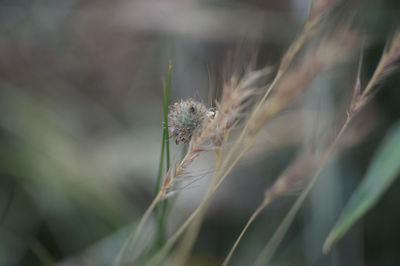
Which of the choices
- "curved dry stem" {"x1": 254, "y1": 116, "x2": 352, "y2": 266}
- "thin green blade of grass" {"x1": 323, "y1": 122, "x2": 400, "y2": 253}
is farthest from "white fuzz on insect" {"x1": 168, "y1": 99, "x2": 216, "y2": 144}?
"thin green blade of grass" {"x1": 323, "y1": 122, "x2": 400, "y2": 253}

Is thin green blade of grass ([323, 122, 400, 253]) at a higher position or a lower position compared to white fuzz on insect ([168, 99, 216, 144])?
lower

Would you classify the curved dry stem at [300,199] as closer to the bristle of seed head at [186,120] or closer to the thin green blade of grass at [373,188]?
the thin green blade of grass at [373,188]

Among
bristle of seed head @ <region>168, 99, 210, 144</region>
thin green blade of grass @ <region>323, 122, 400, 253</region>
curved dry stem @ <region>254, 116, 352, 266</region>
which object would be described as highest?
bristle of seed head @ <region>168, 99, 210, 144</region>

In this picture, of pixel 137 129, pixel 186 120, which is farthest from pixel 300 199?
pixel 137 129

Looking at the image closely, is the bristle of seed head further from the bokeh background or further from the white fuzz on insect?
the bokeh background

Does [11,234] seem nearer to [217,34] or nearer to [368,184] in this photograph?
[368,184]

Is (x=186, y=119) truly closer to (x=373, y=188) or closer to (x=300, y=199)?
(x=300, y=199)

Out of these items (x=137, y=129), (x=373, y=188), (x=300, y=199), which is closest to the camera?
(x=300, y=199)

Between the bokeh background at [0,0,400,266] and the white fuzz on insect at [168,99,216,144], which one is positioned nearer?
the white fuzz on insect at [168,99,216,144]
